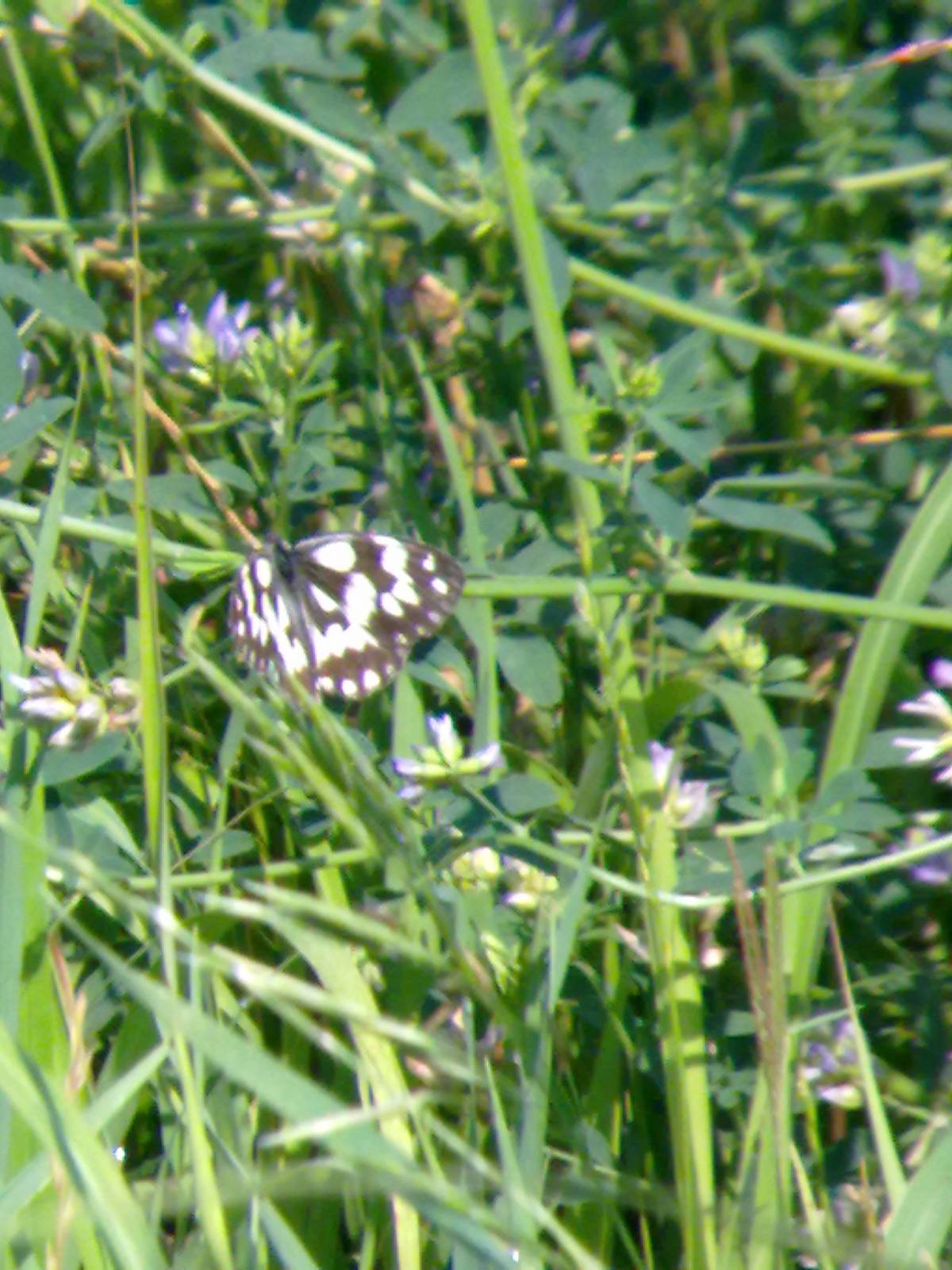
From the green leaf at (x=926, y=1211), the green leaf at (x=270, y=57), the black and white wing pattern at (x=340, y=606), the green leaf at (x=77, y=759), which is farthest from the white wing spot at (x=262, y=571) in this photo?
the green leaf at (x=926, y=1211)

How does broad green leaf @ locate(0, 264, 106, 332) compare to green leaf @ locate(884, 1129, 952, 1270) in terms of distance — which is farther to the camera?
broad green leaf @ locate(0, 264, 106, 332)

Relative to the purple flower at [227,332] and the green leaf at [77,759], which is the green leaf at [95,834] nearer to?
the green leaf at [77,759]

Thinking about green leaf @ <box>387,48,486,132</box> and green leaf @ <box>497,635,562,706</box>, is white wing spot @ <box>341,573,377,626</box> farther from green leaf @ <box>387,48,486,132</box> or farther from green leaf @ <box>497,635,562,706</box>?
green leaf @ <box>387,48,486,132</box>

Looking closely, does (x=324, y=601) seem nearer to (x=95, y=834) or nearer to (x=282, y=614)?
(x=282, y=614)

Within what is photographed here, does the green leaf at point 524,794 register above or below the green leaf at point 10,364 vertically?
below

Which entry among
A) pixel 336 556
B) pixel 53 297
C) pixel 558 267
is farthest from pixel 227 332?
pixel 558 267

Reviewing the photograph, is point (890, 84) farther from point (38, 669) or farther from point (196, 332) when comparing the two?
point (38, 669)

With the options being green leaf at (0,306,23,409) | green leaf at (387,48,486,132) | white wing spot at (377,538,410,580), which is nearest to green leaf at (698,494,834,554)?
white wing spot at (377,538,410,580)
